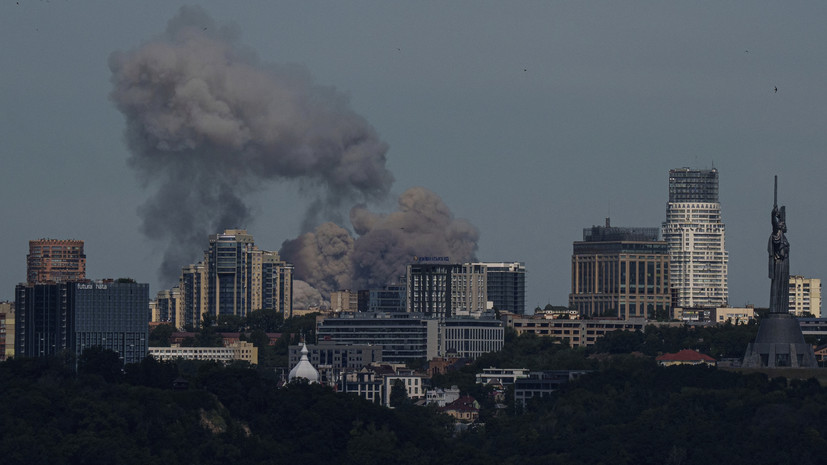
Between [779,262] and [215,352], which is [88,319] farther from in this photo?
[779,262]

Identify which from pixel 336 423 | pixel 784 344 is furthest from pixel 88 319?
pixel 784 344

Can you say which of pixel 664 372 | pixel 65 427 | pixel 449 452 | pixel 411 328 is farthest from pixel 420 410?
pixel 411 328

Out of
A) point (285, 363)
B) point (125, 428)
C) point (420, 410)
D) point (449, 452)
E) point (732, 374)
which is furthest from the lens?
point (285, 363)

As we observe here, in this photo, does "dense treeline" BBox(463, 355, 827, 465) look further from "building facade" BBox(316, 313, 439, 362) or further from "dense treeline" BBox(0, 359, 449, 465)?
"building facade" BBox(316, 313, 439, 362)

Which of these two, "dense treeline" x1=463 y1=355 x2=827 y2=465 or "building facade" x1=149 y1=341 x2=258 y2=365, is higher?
"building facade" x1=149 y1=341 x2=258 y2=365

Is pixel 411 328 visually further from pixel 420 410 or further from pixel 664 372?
pixel 664 372

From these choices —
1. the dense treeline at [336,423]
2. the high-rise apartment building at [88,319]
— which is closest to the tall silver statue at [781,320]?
the dense treeline at [336,423]

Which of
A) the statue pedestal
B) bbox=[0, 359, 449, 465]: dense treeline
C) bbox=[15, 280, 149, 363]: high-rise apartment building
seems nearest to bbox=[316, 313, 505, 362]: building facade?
bbox=[15, 280, 149, 363]: high-rise apartment building

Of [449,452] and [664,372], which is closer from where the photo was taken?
[449,452]
